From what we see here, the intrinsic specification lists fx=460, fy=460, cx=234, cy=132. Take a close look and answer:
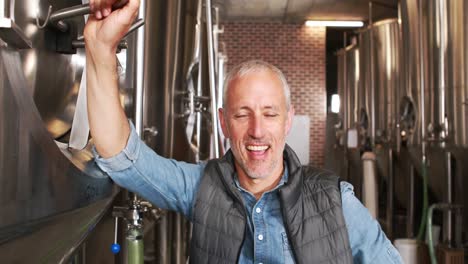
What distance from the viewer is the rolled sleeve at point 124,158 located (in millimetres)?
1018

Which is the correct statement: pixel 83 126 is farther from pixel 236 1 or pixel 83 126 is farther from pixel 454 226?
pixel 236 1

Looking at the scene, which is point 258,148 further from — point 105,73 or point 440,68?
point 440,68

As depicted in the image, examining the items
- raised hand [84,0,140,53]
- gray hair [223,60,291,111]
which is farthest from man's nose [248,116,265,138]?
raised hand [84,0,140,53]

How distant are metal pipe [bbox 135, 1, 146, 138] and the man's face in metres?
0.24

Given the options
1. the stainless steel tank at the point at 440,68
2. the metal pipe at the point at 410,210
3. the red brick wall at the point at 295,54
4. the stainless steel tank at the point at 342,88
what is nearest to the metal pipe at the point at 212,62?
the stainless steel tank at the point at 440,68

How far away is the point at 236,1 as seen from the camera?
6953mm

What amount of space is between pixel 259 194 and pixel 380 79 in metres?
4.34

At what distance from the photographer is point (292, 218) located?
1.15 meters

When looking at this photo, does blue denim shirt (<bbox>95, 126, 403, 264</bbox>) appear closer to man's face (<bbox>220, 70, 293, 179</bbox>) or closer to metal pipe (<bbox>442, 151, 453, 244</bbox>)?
man's face (<bbox>220, 70, 293, 179</bbox>)

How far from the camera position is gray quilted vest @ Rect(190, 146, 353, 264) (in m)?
1.14

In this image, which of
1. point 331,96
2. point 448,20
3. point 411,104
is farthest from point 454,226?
point 331,96

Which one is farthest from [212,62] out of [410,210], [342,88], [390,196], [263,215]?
[342,88]

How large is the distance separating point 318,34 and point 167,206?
23.1 ft

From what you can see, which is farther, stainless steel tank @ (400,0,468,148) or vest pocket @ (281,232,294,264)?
stainless steel tank @ (400,0,468,148)
